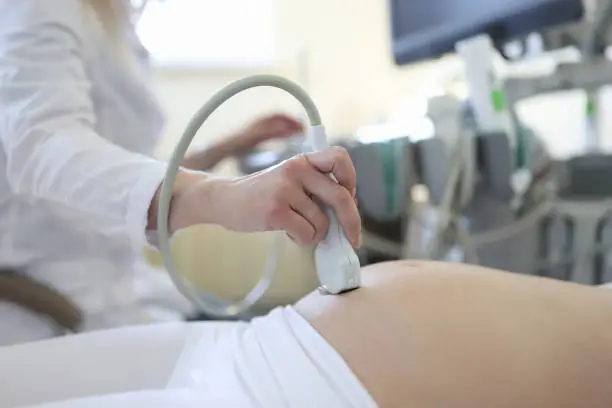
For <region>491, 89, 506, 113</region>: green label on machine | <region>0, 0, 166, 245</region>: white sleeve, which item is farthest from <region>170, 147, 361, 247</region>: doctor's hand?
<region>491, 89, 506, 113</region>: green label on machine

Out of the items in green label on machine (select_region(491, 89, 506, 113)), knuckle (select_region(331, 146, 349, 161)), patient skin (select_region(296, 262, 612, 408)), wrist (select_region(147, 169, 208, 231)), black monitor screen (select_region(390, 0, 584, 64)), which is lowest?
patient skin (select_region(296, 262, 612, 408))

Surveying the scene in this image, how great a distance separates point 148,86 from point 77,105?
0.24 meters

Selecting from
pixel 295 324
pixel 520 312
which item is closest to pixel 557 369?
pixel 520 312

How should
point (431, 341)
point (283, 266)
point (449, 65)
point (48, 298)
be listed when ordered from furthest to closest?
point (449, 65), point (283, 266), point (48, 298), point (431, 341)

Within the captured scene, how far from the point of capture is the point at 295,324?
1.81ft

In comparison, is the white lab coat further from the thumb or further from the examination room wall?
the examination room wall

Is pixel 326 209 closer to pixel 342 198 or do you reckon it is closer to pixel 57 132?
pixel 342 198

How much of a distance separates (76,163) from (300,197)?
23 centimetres

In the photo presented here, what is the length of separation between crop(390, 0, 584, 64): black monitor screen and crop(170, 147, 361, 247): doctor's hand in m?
0.65

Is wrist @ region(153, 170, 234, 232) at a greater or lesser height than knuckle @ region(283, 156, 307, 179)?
lesser

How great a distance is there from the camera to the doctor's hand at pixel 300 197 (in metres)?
0.55

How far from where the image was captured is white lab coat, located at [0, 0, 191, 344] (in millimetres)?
655

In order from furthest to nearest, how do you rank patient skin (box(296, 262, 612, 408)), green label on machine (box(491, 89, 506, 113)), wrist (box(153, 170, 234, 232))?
green label on machine (box(491, 89, 506, 113)), wrist (box(153, 170, 234, 232)), patient skin (box(296, 262, 612, 408))

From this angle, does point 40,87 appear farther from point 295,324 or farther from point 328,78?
point 328,78
